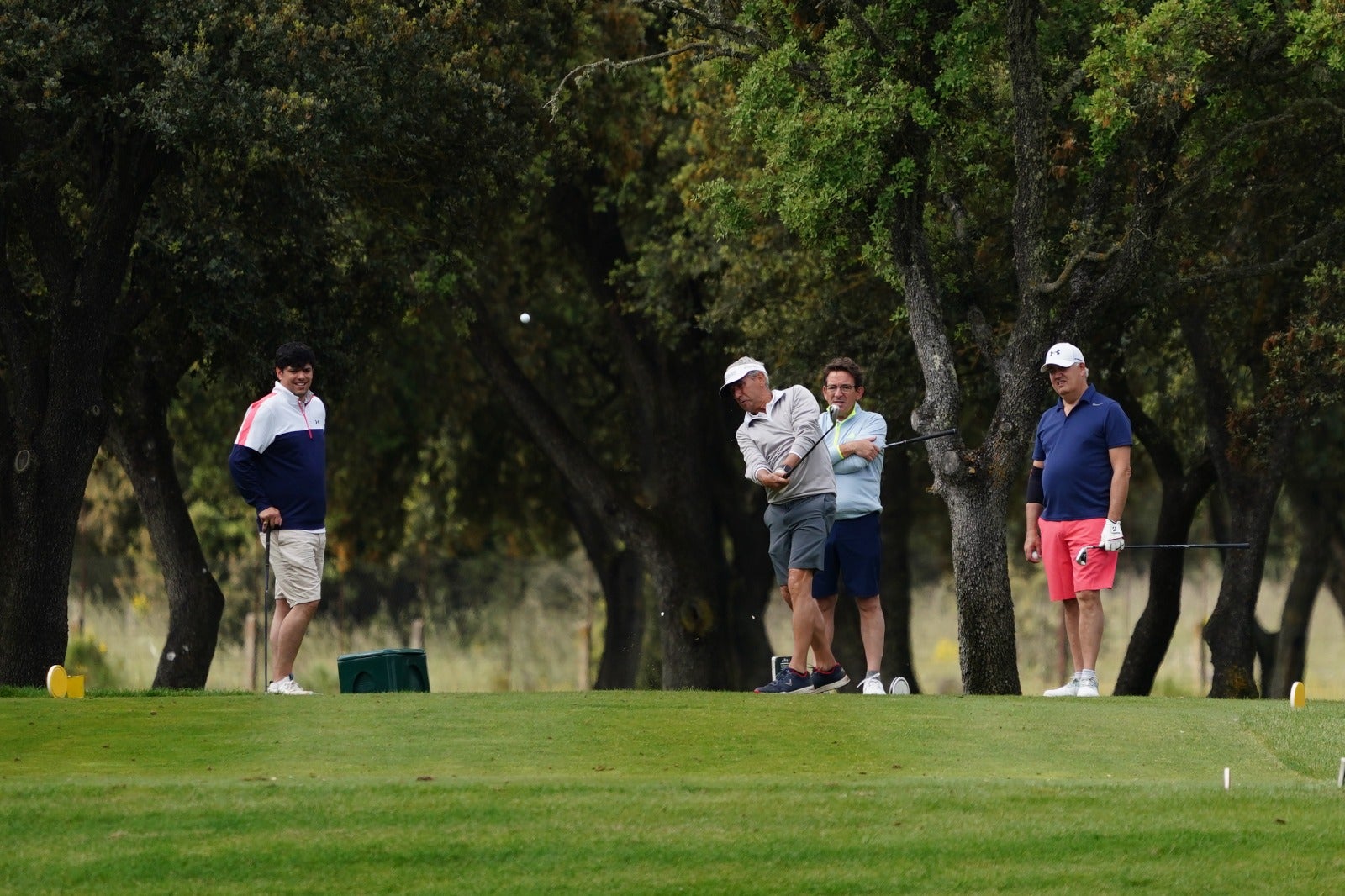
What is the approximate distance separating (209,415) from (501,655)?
26.4 ft

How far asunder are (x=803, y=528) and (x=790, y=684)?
1069mm

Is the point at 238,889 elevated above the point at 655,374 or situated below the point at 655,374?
below

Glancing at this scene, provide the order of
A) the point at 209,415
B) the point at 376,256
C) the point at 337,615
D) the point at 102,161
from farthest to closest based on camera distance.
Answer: the point at 337,615
the point at 209,415
the point at 376,256
the point at 102,161

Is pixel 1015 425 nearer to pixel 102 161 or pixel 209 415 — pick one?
pixel 102 161

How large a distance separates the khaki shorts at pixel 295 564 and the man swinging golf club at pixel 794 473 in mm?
2786

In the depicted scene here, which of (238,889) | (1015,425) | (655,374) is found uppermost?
(655,374)

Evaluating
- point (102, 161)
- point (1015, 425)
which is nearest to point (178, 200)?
point (102, 161)

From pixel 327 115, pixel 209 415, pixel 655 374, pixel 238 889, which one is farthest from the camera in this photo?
pixel 209 415

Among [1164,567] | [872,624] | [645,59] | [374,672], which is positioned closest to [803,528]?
[872,624]

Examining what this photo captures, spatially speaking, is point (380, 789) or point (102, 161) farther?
point (102, 161)

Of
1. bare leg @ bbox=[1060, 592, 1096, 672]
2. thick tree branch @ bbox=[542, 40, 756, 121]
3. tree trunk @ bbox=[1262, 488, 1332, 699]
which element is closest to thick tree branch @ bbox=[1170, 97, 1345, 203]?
thick tree branch @ bbox=[542, 40, 756, 121]

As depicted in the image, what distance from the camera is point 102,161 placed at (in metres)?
17.4

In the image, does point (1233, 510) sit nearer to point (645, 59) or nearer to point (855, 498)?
point (645, 59)

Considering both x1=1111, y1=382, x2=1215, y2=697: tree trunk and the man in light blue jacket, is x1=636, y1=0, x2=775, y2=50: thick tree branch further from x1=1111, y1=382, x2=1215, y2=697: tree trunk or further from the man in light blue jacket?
x1=1111, y1=382, x2=1215, y2=697: tree trunk
